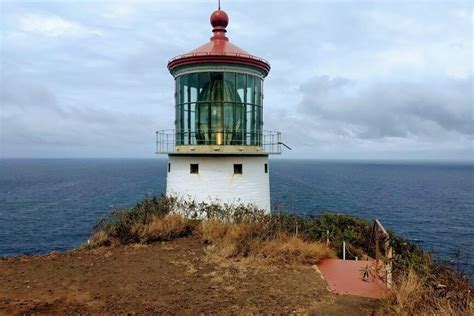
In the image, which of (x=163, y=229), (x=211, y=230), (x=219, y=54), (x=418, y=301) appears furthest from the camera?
(x=219, y=54)

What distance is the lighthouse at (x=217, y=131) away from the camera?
12.6 meters

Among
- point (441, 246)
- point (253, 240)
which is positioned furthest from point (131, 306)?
point (441, 246)

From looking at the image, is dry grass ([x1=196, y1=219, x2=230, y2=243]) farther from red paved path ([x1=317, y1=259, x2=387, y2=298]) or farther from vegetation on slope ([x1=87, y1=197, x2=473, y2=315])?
red paved path ([x1=317, y1=259, x2=387, y2=298])

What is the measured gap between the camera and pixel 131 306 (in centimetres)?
632

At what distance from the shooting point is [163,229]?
10797 mm

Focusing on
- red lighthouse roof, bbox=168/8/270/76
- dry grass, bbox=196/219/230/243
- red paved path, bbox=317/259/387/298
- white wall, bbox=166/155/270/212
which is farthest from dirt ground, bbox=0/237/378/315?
red lighthouse roof, bbox=168/8/270/76

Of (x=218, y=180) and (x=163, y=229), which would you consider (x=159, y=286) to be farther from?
(x=218, y=180)

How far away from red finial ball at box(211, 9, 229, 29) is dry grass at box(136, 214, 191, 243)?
752 centimetres

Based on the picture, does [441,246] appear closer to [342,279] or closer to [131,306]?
[342,279]

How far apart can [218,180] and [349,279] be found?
6.02 metres

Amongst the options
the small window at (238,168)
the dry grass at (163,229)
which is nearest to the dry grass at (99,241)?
the dry grass at (163,229)

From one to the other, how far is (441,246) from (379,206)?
17422 millimetres

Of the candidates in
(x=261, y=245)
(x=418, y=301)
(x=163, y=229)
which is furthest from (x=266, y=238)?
(x=418, y=301)

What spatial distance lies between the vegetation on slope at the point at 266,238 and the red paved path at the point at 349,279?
384 mm
